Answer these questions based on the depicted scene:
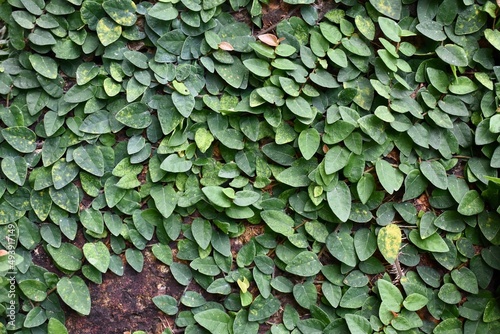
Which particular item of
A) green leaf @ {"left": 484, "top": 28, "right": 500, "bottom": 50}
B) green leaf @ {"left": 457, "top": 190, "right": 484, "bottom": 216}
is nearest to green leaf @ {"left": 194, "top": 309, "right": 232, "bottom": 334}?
green leaf @ {"left": 457, "top": 190, "right": 484, "bottom": 216}

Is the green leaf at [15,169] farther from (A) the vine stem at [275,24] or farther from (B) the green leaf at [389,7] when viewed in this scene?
(B) the green leaf at [389,7]

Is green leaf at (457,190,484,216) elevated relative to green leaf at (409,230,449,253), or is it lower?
elevated

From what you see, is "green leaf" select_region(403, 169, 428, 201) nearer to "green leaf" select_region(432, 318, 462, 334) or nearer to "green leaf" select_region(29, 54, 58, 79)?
"green leaf" select_region(432, 318, 462, 334)

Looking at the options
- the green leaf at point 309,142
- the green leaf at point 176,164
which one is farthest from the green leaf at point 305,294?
the green leaf at point 176,164

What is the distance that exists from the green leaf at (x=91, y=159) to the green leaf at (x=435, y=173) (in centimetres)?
110

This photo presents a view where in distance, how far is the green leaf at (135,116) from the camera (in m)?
1.62

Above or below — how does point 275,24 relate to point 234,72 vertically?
above

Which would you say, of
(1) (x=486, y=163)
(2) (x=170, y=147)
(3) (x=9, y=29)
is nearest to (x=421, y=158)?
(1) (x=486, y=163)

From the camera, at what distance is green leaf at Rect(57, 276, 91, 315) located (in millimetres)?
1632

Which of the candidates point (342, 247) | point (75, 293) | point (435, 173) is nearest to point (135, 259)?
point (75, 293)

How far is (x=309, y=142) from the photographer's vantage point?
161 cm

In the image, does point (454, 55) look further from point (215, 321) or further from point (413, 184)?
point (215, 321)

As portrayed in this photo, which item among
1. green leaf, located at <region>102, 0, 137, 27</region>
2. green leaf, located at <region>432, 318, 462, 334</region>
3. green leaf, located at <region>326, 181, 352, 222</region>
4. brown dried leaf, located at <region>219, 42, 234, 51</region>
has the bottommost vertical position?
green leaf, located at <region>432, 318, 462, 334</region>

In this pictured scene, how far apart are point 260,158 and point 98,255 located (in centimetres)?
65
